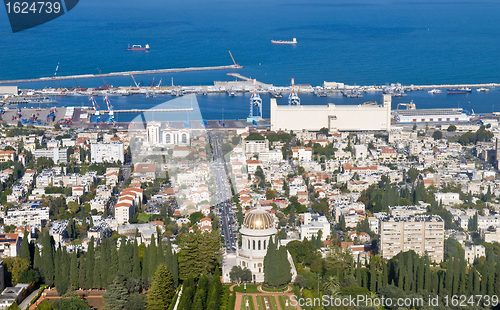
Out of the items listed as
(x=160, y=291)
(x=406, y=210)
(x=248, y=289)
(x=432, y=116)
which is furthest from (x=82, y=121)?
(x=160, y=291)

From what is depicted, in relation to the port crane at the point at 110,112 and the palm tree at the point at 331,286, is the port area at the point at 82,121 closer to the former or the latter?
the port crane at the point at 110,112

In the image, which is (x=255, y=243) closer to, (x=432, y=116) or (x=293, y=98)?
(x=432, y=116)

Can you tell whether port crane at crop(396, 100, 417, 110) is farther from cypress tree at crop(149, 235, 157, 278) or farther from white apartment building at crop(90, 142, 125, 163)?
cypress tree at crop(149, 235, 157, 278)

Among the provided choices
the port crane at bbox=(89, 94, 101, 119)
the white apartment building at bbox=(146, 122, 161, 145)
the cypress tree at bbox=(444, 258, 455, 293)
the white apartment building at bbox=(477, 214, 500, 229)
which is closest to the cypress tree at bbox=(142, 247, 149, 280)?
the cypress tree at bbox=(444, 258, 455, 293)

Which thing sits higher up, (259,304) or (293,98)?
(293,98)

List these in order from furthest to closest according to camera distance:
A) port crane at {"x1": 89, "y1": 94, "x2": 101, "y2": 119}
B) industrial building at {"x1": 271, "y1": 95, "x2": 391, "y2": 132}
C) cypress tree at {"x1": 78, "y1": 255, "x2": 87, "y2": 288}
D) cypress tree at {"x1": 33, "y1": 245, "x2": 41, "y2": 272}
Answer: port crane at {"x1": 89, "y1": 94, "x2": 101, "y2": 119} → industrial building at {"x1": 271, "y1": 95, "x2": 391, "y2": 132} → cypress tree at {"x1": 33, "y1": 245, "x2": 41, "y2": 272} → cypress tree at {"x1": 78, "y1": 255, "x2": 87, "y2": 288}

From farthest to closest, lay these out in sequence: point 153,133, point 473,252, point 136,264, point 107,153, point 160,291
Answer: point 107,153 < point 153,133 < point 473,252 < point 136,264 < point 160,291
